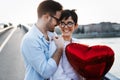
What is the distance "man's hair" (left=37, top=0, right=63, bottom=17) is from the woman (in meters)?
0.15

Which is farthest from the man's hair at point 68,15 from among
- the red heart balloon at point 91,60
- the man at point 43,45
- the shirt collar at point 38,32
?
the red heart balloon at point 91,60

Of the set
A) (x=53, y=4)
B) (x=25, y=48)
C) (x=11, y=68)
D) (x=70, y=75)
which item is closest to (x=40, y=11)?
(x=53, y=4)

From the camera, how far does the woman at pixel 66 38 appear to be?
429cm

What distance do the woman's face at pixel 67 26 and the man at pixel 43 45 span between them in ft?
0.39

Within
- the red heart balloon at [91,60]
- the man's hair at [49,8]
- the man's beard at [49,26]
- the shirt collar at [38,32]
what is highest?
the man's hair at [49,8]

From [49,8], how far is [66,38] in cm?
42

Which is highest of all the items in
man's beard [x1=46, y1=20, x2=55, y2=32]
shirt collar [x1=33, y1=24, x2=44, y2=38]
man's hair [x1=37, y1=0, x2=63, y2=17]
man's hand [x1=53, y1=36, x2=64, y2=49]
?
man's hair [x1=37, y1=0, x2=63, y2=17]

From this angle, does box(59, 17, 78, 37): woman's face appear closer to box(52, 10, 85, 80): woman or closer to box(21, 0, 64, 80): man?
box(52, 10, 85, 80): woman

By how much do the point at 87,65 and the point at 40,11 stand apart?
735 mm

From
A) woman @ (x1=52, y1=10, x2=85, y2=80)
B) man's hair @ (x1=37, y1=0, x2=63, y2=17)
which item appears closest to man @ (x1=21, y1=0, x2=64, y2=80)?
man's hair @ (x1=37, y1=0, x2=63, y2=17)

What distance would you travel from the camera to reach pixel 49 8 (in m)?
4.28

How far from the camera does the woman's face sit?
4.45 meters

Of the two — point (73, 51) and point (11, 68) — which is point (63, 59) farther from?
point (11, 68)

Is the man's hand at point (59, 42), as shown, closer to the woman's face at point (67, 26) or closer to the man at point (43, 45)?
the man at point (43, 45)
